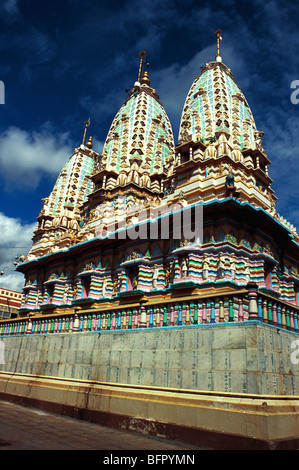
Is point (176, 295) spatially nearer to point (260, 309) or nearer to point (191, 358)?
point (191, 358)

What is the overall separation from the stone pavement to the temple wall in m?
1.41

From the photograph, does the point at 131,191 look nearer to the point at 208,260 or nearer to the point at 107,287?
the point at 107,287

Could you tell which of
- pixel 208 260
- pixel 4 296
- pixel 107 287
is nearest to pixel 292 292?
pixel 208 260

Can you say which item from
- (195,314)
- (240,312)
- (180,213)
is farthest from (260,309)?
(180,213)

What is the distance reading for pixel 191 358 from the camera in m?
9.13

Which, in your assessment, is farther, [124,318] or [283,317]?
[124,318]

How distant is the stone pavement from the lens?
728 centimetres

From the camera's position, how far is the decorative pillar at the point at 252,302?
330 inches

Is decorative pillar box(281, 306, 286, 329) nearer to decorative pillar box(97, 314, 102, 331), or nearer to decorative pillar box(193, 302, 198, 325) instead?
decorative pillar box(193, 302, 198, 325)

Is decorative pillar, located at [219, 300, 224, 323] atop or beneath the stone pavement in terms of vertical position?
atop

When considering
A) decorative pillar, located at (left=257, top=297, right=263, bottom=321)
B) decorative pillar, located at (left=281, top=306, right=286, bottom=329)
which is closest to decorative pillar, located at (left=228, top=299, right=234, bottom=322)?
decorative pillar, located at (left=257, top=297, right=263, bottom=321)

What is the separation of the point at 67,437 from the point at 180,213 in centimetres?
1199
